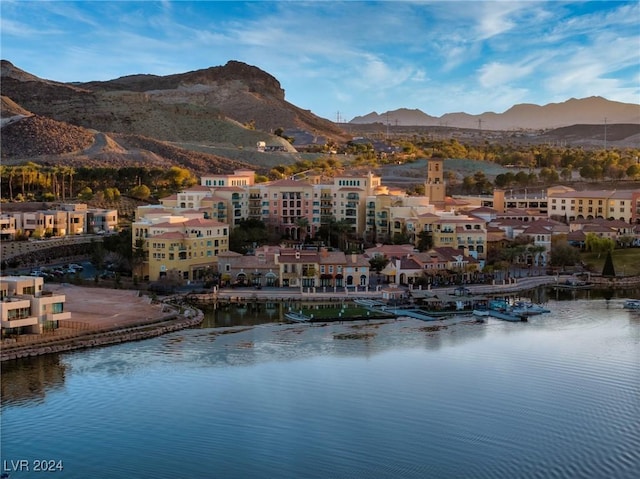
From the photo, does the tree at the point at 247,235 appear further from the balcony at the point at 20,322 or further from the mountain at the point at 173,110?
the mountain at the point at 173,110

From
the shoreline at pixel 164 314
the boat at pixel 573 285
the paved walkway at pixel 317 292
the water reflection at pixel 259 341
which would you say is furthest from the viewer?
the boat at pixel 573 285

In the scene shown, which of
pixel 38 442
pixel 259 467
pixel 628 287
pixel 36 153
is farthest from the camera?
pixel 36 153

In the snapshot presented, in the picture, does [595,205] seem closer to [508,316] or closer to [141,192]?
[508,316]

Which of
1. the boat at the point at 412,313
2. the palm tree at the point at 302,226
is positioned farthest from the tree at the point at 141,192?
the boat at the point at 412,313

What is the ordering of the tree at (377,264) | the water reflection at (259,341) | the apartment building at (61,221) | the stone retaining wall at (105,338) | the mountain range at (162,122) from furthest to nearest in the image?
the mountain range at (162,122) < the apartment building at (61,221) < the tree at (377,264) < the stone retaining wall at (105,338) < the water reflection at (259,341)

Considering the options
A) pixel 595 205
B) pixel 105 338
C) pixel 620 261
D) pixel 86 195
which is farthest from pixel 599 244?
pixel 86 195

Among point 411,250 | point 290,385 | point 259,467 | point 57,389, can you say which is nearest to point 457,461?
point 259,467

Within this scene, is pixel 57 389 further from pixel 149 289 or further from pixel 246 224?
pixel 246 224
